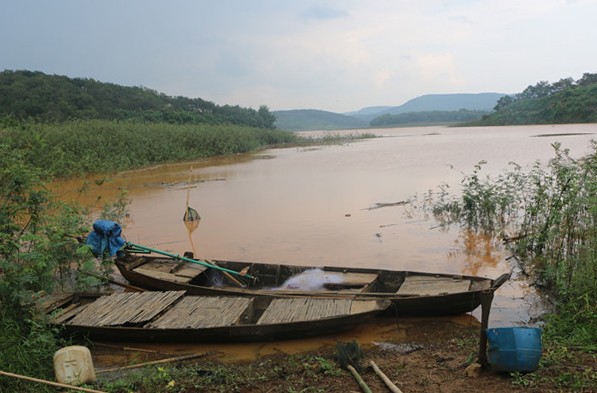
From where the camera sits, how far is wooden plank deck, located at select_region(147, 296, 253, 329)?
475 centimetres

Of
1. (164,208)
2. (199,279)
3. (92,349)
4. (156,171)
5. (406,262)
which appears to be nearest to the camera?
(92,349)

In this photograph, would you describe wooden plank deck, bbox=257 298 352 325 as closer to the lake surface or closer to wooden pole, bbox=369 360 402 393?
wooden pole, bbox=369 360 402 393

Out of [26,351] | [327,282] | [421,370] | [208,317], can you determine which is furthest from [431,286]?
[26,351]

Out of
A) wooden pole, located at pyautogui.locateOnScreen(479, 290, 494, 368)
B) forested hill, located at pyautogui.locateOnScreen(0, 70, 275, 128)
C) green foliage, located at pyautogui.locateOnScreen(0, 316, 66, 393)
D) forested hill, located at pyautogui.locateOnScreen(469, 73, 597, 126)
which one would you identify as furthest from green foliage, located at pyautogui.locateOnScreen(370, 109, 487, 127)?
green foliage, located at pyautogui.locateOnScreen(0, 316, 66, 393)

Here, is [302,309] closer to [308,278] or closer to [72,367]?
[308,278]

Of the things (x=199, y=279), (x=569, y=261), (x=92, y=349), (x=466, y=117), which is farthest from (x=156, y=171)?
(x=466, y=117)

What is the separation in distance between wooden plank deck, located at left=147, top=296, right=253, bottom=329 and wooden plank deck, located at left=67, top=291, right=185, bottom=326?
0.15 meters

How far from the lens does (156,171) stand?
19750 millimetres

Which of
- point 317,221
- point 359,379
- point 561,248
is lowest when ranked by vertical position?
point 359,379

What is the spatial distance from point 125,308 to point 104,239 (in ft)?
4.61

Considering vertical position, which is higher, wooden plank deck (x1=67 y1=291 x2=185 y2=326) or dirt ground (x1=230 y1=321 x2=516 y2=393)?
wooden plank deck (x1=67 y1=291 x2=185 y2=326)

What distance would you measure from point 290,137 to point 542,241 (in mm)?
34893

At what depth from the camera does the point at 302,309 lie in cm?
492

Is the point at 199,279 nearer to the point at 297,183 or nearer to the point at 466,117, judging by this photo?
the point at 297,183
